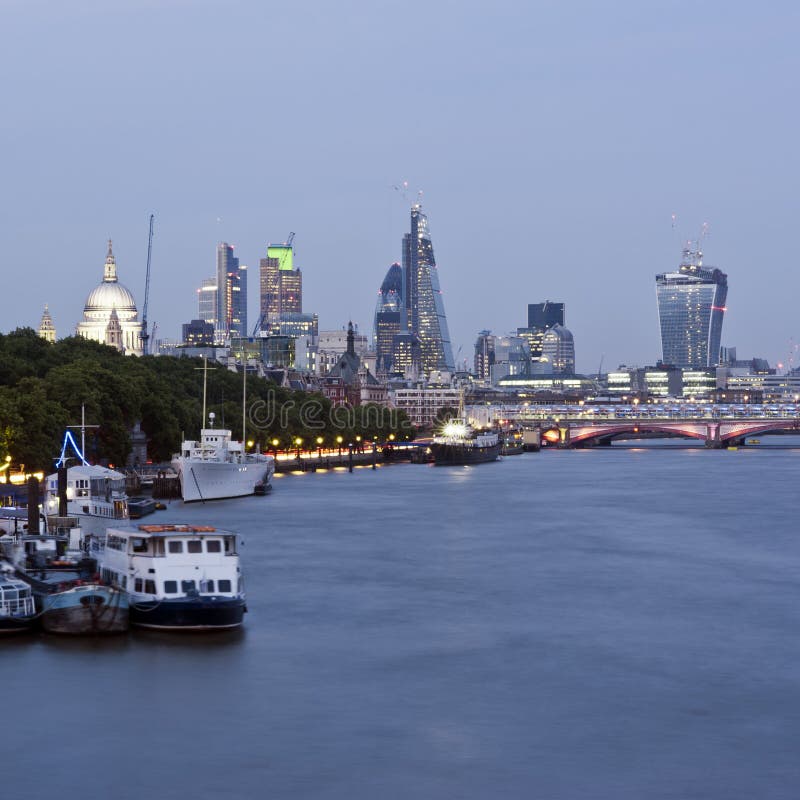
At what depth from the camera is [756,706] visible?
A: 30.0m

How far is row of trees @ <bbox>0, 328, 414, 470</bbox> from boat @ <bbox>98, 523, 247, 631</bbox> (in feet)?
99.0

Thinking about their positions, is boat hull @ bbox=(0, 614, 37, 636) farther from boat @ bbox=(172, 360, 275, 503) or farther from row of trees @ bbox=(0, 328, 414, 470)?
boat @ bbox=(172, 360, 275, 503)

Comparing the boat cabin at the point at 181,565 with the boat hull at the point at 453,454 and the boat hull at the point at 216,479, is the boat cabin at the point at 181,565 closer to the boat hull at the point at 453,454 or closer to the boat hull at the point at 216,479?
the boat hull at the point at 216,479

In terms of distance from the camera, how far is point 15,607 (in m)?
34.7

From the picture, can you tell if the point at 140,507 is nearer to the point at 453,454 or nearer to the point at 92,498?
the point at 92,498

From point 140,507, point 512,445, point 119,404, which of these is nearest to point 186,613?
point 140,507

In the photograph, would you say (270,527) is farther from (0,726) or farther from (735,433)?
(735,433)

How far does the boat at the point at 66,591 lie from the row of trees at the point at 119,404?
2417cm

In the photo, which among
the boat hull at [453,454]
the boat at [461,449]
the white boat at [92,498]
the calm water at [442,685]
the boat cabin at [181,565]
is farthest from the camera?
the boat at [461,449]

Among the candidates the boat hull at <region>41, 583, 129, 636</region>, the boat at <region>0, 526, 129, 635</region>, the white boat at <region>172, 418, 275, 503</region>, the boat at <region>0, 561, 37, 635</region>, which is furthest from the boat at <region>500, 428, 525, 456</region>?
the boat at <region>0, 561, 37, 635</region>

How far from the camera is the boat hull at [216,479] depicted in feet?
237

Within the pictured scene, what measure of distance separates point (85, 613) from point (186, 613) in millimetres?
2235

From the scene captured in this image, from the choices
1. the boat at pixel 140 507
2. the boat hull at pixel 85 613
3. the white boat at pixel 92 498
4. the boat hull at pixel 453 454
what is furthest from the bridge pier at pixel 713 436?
the boat hull at pixel 85 613

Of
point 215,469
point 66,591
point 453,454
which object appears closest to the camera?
point 66,591
